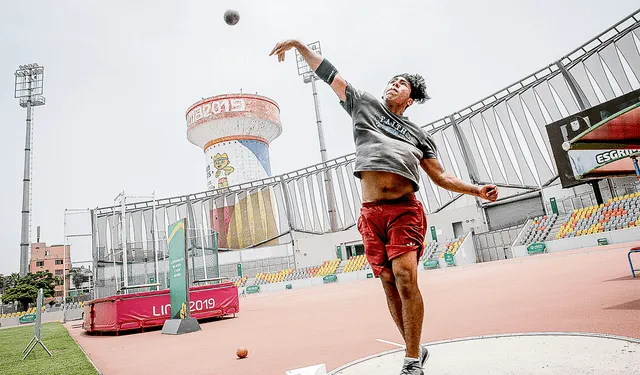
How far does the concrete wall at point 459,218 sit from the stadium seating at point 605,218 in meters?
6.41

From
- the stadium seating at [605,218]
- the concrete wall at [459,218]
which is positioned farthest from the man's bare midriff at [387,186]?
the concrete wall at [459,218]

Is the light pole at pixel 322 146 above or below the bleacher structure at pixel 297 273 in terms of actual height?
above

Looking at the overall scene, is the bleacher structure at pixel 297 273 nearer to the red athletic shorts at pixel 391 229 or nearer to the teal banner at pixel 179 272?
the teal banner at pixel 179 272

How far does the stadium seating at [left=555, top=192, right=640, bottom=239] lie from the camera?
15.6 metres

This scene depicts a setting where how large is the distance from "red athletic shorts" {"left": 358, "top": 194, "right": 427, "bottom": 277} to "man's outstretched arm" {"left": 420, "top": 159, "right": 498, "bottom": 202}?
0.25 m

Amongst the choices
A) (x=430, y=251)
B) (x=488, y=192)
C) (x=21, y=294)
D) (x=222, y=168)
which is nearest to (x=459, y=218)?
(x=430, y=251)

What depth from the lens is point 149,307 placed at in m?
7.43

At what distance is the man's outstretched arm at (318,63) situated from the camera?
2.28 metres

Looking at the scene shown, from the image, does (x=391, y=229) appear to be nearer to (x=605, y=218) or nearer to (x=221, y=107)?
(x=605, y=218)

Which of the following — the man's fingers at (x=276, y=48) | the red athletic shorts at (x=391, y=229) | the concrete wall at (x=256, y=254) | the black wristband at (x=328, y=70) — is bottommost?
the red athletic shorts at (x=391, y=229)

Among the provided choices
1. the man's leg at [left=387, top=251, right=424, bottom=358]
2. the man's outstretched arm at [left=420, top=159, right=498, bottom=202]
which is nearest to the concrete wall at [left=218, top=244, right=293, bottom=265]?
the man's outstretched arm at [left=420, top=159, right=498, bottom=202]

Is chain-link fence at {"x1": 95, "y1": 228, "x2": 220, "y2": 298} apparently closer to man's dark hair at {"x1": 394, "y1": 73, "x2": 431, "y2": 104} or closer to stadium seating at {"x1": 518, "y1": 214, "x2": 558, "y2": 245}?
man's dark hair at {"x1": 394, "y1": 73, "x2": 431, "y2": 104}

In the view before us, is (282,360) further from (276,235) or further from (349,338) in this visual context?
(276,235)

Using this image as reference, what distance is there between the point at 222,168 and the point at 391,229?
40617 millimetres
